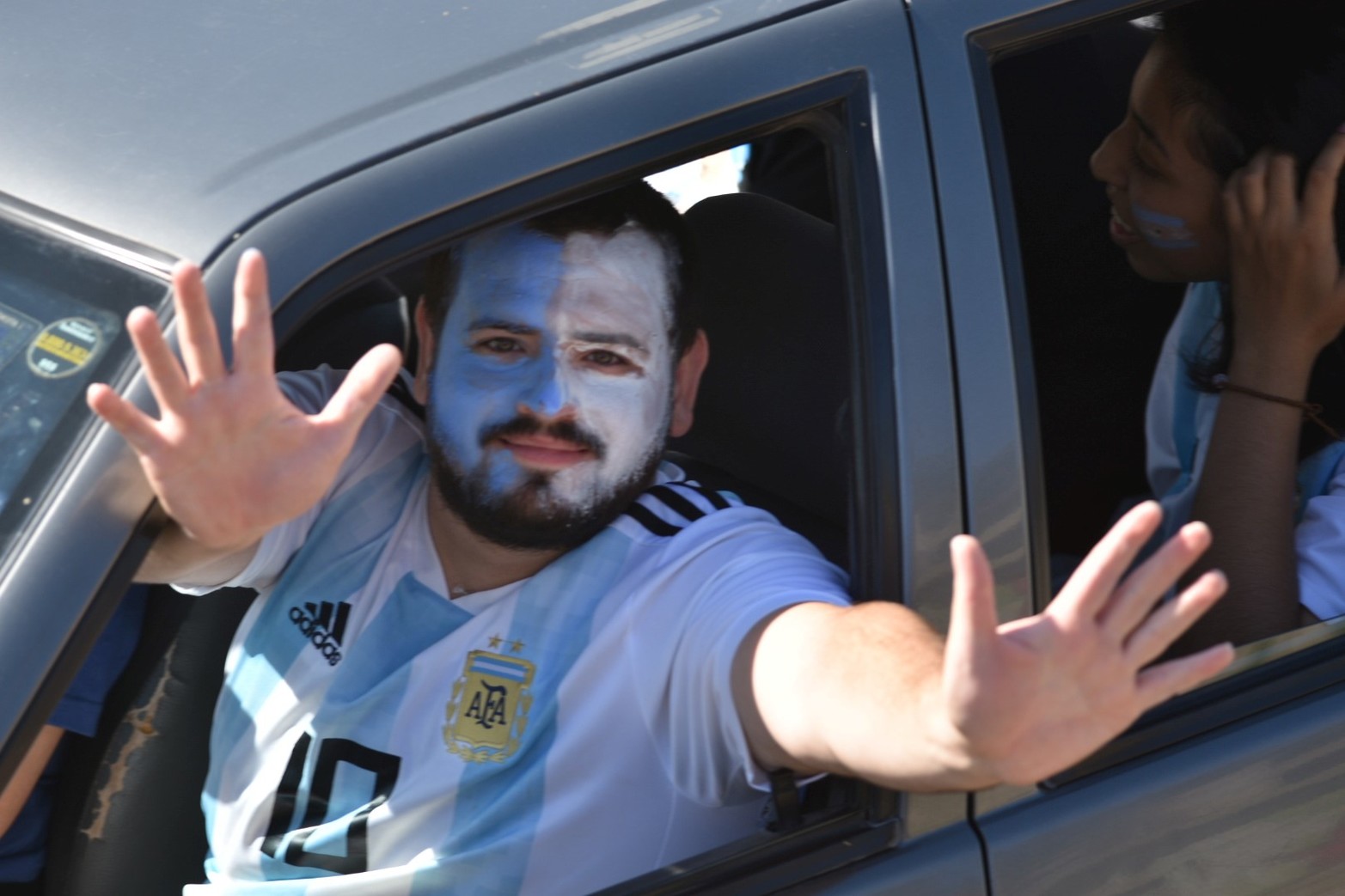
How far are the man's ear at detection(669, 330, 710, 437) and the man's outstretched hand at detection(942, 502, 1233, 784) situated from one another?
0.69 meters

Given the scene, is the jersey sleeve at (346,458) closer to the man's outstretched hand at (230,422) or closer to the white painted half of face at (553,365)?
the white painted half of face at (553,365)

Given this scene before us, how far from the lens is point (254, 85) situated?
1396 mm

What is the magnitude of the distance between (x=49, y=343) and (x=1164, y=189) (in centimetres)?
148

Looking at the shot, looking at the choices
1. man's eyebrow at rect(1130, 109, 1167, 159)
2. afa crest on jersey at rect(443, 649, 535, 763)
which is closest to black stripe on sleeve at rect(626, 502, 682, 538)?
afa crest on jersey at rect(443, 649, 535, 763)

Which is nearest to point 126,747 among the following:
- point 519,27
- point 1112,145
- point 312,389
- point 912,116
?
point 312,389

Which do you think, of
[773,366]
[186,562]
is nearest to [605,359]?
[773,366]

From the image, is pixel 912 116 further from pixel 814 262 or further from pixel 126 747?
pixel 126 747

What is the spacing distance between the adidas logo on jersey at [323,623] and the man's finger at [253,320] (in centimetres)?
59

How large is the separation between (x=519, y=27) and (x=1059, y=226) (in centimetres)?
138

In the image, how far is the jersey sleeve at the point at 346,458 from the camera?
1791 mm

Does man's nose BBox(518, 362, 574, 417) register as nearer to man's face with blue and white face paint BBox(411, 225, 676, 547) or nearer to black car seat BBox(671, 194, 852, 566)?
man's face with blue and white face paint BBox(411, 225, 676, 547)

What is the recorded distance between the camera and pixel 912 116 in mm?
1429


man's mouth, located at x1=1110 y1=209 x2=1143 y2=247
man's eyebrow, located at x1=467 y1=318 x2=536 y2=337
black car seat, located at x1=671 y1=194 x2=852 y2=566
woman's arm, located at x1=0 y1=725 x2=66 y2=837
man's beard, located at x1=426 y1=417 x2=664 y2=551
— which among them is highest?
man's mouth, located at x1=1110 y1=209 x2=1143 y2=247

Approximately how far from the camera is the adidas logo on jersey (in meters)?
1.75
